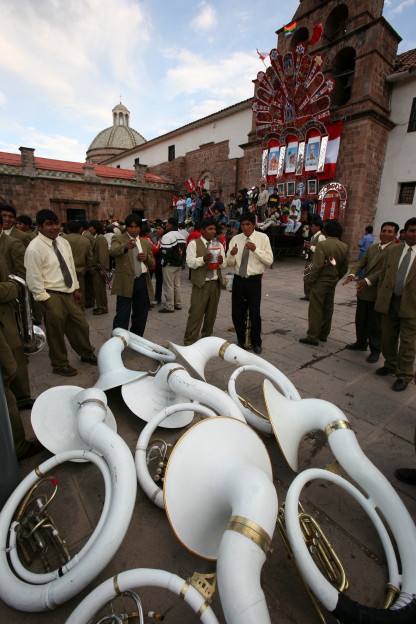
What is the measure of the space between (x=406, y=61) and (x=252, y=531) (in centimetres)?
1766

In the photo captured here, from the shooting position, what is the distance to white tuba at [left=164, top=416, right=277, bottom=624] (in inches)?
45.3

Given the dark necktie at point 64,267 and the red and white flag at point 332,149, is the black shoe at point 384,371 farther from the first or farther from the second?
the red and white flag at point 332,149

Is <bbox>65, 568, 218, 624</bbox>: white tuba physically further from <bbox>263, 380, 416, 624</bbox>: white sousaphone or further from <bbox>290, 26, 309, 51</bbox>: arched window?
<bbox>290, 26, 309, 51</bbox>: arched window

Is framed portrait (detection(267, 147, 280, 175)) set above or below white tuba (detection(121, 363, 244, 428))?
above

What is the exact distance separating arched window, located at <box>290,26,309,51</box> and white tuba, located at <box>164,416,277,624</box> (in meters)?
18.5

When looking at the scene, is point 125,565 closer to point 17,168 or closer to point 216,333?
point 216,333

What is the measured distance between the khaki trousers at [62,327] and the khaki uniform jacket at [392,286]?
371 centimetres

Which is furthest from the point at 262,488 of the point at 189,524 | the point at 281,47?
the point at 281,47

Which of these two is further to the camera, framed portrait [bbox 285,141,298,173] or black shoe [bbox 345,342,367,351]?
framed portrait [bbox 285,141,298,173]

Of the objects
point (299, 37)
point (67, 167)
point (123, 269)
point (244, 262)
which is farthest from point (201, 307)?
point (67, 167)

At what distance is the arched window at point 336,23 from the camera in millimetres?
12824

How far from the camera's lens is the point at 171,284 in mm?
6492

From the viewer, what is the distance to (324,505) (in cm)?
199

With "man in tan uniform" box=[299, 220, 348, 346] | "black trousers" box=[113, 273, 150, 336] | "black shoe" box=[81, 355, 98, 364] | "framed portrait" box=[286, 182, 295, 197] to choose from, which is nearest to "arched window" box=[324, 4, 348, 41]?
"framed portrait" box=[286, 182, 295, 197]
